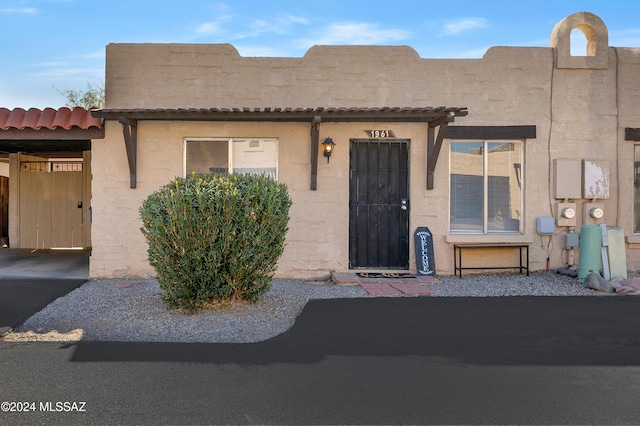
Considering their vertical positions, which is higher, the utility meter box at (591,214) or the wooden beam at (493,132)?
the wooden beam at (493,132)

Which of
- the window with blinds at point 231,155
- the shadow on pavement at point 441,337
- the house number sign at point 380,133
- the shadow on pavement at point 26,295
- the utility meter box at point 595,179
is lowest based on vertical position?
the shadow on pavement at point 441,337

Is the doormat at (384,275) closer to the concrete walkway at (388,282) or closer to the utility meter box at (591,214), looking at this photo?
the concrete walkway at (388,282)

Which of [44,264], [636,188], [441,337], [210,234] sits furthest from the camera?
[44,264]

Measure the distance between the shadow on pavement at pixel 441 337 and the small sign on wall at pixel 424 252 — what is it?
1.83 meters

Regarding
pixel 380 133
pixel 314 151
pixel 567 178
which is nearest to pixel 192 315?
pixel 314 151

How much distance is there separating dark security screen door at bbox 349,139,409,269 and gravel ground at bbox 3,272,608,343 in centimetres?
95

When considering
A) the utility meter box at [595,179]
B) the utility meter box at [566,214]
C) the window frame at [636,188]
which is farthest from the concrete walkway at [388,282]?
the window frame at [636,188]

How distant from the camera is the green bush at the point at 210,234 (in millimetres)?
6039

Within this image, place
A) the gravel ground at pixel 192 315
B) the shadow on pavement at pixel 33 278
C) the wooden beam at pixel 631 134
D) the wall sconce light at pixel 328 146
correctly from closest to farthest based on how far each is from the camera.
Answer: the gravel ground at pixel 192 315, the shadow on pavement at pixel 33 278, the wall sconce light at pixel 328 146, the wooden beam at pixel 631 134

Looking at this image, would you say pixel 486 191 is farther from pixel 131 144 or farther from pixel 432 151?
pixel 131 144

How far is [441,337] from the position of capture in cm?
543

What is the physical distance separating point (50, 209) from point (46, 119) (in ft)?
18.4

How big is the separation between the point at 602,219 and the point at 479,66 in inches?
138

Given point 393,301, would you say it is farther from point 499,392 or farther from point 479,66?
Answer: point 479,66
